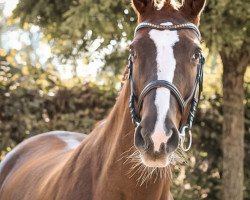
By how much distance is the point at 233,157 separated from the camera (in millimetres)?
6594

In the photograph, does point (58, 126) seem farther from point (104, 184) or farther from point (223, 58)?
point (104, 184)

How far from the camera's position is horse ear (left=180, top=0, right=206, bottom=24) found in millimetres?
3174

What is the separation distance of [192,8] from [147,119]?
81 cm

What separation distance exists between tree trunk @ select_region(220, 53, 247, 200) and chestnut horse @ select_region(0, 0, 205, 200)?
3.28 m

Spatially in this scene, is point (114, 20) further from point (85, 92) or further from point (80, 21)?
point (85, 92)

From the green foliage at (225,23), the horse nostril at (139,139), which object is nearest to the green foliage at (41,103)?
the green foliage at (225,23)

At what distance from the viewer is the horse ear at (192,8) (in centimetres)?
317

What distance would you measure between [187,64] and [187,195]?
13.5 feet

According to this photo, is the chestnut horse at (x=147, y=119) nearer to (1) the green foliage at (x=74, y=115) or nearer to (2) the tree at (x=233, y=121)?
(2) the tree at (x=233, y=121)

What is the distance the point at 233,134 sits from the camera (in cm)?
660

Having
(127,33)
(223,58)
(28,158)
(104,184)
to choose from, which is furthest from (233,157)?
(104,184)

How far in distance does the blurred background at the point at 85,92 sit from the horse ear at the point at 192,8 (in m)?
2.52

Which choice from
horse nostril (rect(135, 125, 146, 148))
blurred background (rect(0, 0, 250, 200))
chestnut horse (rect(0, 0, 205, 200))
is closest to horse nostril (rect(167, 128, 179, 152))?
chestnut horse (rect(0, 0, 205, 200))

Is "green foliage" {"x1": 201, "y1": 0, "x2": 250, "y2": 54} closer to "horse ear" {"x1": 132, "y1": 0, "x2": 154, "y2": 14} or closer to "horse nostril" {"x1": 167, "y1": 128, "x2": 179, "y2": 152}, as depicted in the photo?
"horse ear" {"x1": 132, "y1": 0, "x2": 154, "y2": 14}
